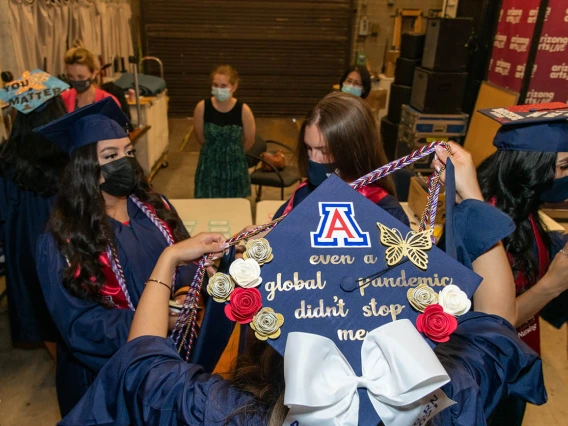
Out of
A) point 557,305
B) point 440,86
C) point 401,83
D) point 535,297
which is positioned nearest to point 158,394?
point 535,297

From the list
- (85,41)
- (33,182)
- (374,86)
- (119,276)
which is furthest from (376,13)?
(119,276)

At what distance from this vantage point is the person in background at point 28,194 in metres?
2.20

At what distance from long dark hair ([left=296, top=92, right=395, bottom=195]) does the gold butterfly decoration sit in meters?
0.85

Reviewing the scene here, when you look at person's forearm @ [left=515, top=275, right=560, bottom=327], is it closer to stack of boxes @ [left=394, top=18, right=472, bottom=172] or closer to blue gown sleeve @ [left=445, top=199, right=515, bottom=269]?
blue gown sleeve @ [left=445, top=199, right=515, bottom=269]

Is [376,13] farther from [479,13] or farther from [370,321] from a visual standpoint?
[370,321]

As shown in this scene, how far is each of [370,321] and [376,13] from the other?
8222mm

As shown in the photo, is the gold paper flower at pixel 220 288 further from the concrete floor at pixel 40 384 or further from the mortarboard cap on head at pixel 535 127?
the concrete floor at pixel 40 384

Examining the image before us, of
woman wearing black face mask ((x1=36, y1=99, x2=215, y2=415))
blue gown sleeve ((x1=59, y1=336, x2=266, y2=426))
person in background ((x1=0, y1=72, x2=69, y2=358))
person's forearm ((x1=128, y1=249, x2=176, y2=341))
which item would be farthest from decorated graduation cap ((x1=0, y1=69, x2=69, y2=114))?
blue gown sleeve ((x1=59, y1=336, x2=266, y2=426))

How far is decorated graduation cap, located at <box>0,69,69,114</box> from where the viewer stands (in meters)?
2.10

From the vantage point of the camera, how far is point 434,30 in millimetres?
4965

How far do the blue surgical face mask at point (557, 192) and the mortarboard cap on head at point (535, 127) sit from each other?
10 centimetres

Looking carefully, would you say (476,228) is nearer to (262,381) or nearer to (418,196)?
(262,381)

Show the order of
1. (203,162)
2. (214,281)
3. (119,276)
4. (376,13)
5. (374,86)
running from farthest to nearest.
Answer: (376,13)
(374,86)
(203,162)
(119,276)
(214,281)

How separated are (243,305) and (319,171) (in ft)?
3.23
